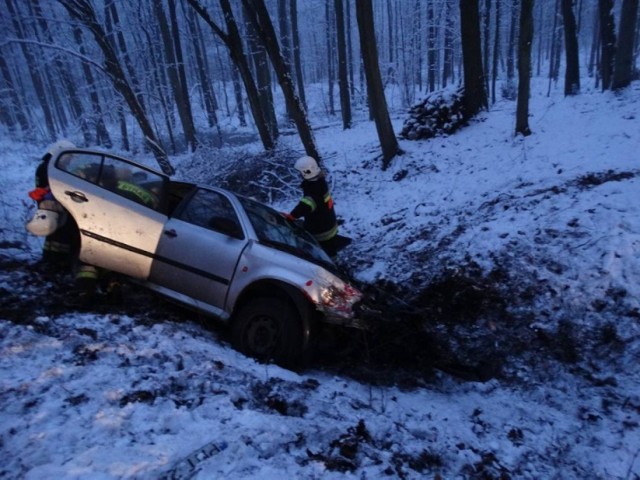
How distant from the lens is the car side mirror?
4.41 meters

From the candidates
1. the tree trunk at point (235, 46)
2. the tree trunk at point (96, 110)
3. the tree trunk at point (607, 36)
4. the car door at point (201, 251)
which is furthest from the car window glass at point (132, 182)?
the tree trunk at point (96, 110)

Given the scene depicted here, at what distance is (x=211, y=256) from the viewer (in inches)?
179

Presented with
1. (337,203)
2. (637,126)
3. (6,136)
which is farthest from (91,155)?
(6,136)

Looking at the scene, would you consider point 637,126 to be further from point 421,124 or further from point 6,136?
point 6,136

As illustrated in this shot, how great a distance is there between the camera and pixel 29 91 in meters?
47.6

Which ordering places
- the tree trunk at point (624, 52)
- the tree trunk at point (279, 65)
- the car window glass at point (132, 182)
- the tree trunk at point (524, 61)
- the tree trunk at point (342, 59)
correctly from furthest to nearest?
the tree trunk at point (342, 59), the tree trunk at point (624, 52), the tree trunk at point (279, 65), the tree trunk at point (524, 61), the car window glass at point (132, 182)

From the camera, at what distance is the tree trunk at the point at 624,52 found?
35.0 ft

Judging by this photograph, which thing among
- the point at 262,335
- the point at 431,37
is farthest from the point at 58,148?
the point at 431,37

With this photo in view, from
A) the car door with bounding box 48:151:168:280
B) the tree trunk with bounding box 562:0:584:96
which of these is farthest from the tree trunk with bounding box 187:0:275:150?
the tree trunk with bounding box 562:0:584:96

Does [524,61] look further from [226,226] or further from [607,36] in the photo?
[226,226]

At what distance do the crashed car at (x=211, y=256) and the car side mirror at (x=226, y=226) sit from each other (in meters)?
0.01

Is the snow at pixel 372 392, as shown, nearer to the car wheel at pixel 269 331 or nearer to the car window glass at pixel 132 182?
the car wheel at pixel 269 331

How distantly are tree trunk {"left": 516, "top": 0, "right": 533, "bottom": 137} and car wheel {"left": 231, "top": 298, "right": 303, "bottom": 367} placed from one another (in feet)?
25.1

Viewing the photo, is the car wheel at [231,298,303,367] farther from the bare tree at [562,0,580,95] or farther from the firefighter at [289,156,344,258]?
the bare tree at [562,0,580,95]
